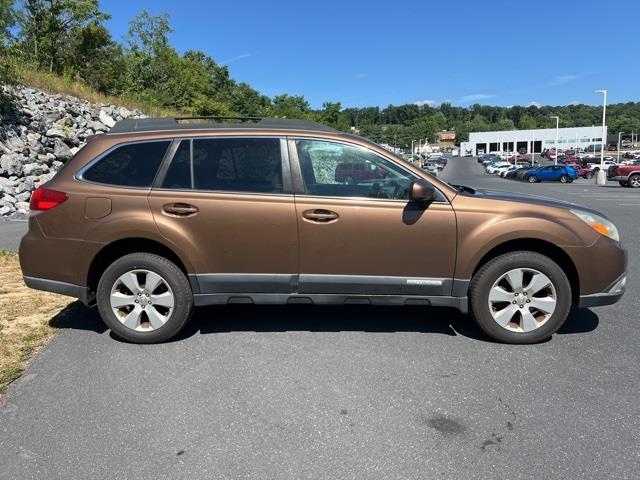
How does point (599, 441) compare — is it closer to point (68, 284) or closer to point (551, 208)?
point (551, 208)

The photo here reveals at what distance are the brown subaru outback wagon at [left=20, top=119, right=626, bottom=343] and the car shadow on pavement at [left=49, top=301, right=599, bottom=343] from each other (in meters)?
0.48

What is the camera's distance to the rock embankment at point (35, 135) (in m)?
14.5

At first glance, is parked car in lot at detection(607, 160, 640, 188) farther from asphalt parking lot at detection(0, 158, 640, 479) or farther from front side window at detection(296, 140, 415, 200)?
front side window at detection(296, 140, 415, 200)

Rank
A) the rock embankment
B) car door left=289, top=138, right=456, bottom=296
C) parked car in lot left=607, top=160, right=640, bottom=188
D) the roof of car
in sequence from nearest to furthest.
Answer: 1. car door left=289, top=138, right=456, bottom=296
2. the roof of car
3. the rock embankment
4. parked car in lot left=607, top=160, right=640, bottom=188

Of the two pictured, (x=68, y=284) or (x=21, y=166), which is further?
(x=21, y=166)

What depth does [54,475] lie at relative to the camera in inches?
106

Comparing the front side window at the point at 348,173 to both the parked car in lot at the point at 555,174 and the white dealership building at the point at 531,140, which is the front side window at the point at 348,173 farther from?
the white dealership building at the point at 531,140

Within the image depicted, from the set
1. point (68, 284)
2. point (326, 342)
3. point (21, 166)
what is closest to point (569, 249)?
point (326, 342)

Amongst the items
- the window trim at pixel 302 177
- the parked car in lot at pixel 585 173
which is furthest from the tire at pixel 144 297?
the parked car in lot at pixel 585 173

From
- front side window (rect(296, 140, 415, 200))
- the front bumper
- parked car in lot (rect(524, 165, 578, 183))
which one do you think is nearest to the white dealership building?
parked car in lot (rect(524, 165, 578, 183))

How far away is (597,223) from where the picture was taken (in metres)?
4.40

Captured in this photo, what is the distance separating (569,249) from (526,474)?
2197mm

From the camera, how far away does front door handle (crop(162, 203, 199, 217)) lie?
14.0 feet

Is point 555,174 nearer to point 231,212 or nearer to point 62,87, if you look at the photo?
point 62,87
